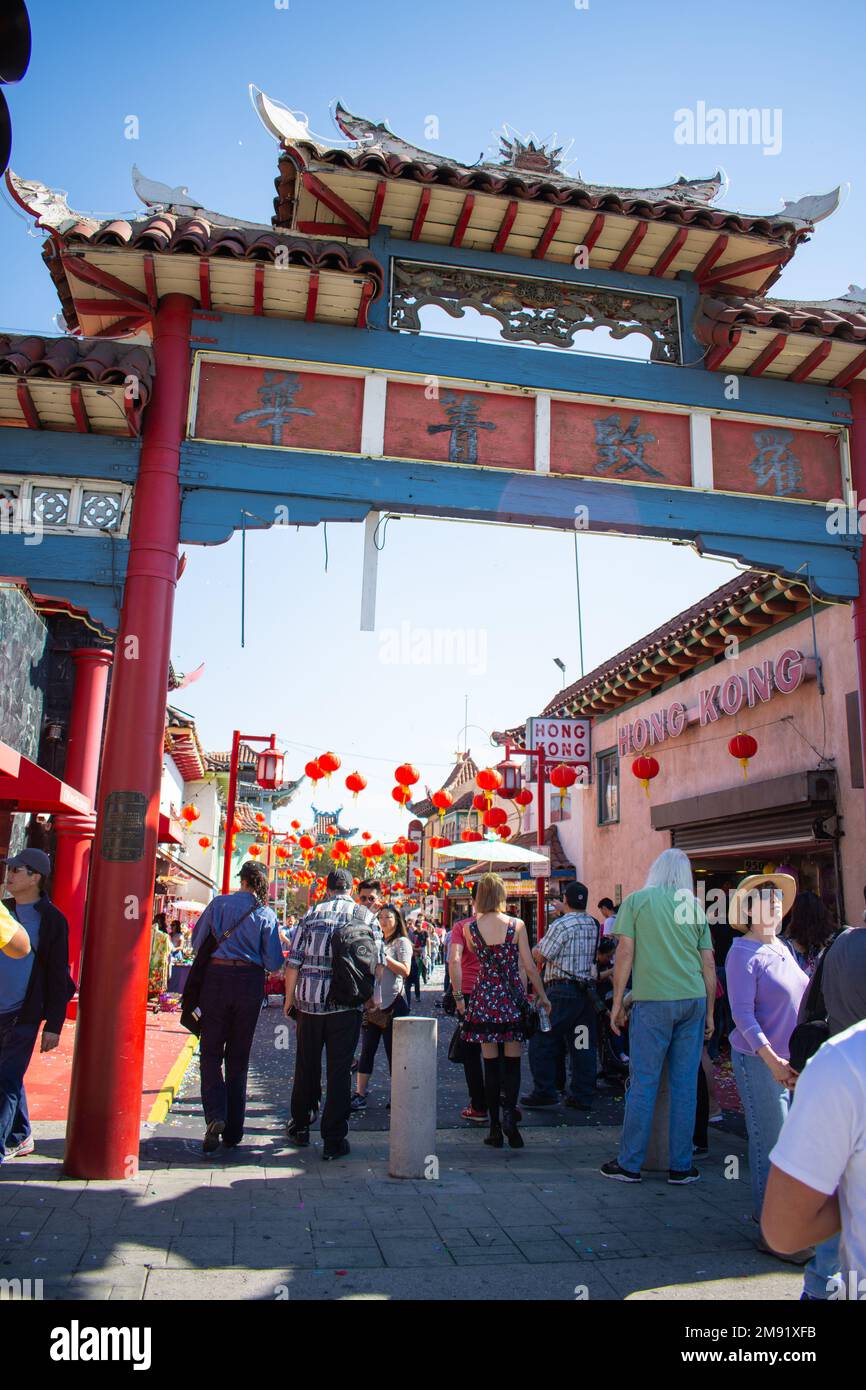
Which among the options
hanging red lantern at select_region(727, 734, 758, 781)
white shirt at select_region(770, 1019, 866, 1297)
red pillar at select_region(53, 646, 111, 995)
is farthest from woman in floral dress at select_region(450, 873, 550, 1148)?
red pillar at select_region(53, 646, 111, 995)

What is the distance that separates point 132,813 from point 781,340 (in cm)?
590

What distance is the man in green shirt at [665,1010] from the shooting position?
5.87 m

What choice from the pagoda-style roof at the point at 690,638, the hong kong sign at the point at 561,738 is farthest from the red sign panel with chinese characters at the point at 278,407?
the hong kong sign at the point at 561,738

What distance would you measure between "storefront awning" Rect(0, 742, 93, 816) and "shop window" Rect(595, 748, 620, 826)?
1068 cm

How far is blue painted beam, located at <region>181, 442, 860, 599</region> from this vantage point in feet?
21.8

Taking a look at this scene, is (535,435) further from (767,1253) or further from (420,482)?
(767,1253)

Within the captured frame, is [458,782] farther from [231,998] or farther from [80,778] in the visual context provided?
[231,998]

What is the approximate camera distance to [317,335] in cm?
699

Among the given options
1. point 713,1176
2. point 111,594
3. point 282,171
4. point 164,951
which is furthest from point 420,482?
point 164,951

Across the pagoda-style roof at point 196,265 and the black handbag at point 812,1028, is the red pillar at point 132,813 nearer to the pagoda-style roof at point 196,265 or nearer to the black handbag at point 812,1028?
the pagoda-style roof at point 196,265

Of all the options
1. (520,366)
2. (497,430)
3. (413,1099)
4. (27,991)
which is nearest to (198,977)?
(27,991)

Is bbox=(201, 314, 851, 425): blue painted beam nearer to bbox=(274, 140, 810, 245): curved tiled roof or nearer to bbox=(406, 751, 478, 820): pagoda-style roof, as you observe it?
bbox=(274, 140, 810, 245): curved tiled roof

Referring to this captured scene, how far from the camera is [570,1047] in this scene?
28.1 ft

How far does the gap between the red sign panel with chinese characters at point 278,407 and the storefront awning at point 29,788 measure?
3.68m
